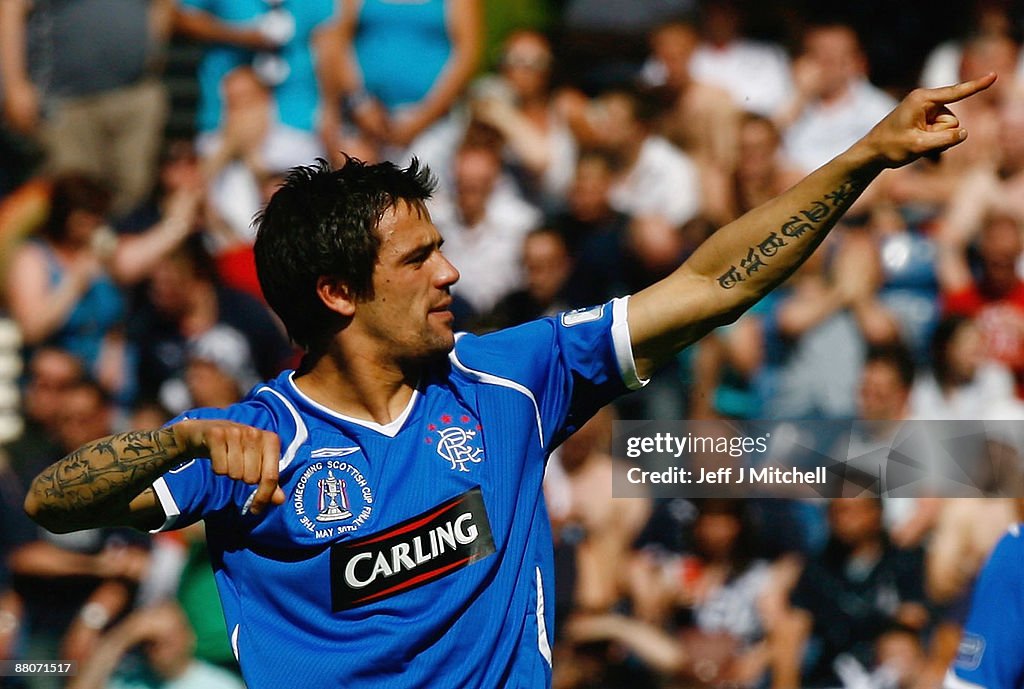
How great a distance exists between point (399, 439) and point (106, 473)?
2.41 ft

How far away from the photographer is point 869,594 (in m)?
7.18

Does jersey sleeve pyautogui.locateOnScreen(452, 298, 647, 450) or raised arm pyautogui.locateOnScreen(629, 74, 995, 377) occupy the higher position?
raised arm pyautogui.locateOnScreen(629, 74, 995, 377)

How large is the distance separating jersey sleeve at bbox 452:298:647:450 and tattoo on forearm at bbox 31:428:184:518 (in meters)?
0.87

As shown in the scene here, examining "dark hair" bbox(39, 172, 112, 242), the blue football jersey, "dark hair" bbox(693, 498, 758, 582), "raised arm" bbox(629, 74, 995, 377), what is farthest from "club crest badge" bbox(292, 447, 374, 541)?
"dark hair" bbox(39, 172, 112, 242)

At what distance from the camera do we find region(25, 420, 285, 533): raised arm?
3031 millimetres

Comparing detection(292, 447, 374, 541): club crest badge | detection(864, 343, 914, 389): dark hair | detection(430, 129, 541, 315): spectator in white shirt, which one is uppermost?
detection(430, 129, 541, 315): spectator in white shirt

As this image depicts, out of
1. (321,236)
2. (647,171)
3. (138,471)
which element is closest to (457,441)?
(321,236)

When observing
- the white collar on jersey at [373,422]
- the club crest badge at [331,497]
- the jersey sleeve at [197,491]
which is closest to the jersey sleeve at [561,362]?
the white collar on jersey at [373,422]

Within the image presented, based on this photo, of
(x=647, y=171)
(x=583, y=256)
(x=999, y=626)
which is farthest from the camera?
(x=647, y=171)

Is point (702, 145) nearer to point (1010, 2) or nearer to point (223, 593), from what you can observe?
point (1010, 2)

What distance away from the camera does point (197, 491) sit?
345 centimetres

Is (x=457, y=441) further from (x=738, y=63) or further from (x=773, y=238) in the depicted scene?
(x=738, y=63)

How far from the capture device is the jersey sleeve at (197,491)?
344cm

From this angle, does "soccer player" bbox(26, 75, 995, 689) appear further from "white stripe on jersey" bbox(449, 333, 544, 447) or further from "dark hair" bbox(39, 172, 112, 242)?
"dark hair" bbox(39, 172, 112, 242)
